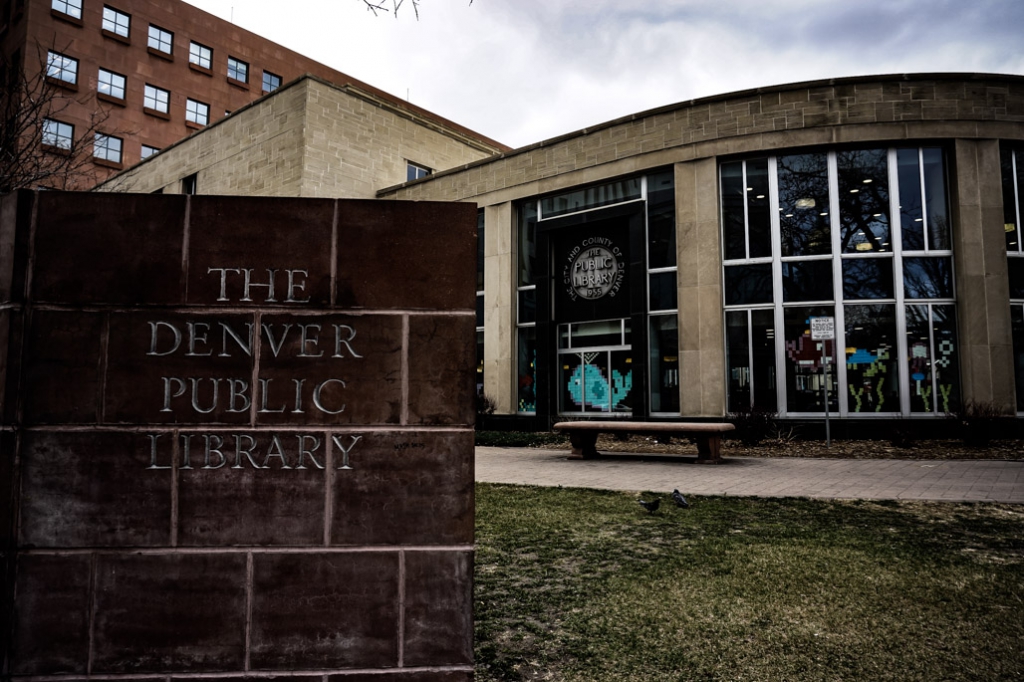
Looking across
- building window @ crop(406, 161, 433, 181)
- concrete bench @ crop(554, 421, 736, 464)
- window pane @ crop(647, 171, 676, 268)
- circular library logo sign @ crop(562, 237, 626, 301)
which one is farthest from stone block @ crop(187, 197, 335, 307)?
building window @ crop(406, 161, 433, 181)

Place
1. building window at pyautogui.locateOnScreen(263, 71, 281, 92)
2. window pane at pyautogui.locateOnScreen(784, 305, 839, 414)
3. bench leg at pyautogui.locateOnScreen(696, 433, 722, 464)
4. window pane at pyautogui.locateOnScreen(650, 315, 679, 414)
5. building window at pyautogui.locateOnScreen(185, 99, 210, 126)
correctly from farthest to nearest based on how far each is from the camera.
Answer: building window at pyautogui.locateOnScreen(263, 71, 281, 92) < building window at pyautogui.locateOnScreen(185, 99, 210, 126) < window pane at pyautogui.locateOnScreen(650, 315, 679, 414) < window pane at pyautogui.locateOnScreen(784, 305, 839, 414) < bench leg at pyautogui.locateOnScreen(696, 433, 722, 464)

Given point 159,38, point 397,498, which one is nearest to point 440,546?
point 397,498

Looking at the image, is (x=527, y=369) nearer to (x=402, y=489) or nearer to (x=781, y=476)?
(x=781, y=476)

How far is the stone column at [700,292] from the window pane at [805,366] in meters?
1.70

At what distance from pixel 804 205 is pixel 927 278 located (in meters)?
3.61

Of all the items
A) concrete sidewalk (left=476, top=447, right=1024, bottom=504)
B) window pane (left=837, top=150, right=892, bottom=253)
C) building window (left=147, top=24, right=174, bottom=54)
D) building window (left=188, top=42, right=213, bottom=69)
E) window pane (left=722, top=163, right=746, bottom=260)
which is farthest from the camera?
building window (left=188, top=42, right=213, bottom=69)

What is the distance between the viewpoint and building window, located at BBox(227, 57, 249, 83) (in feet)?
143

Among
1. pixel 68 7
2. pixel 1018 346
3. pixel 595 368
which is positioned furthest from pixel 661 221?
pixel 68 7

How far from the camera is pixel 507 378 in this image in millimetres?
22625

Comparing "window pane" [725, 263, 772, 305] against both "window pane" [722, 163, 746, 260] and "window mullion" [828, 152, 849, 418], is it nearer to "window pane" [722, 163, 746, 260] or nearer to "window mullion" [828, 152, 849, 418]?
"window pane" [722, 163, 746, 260]

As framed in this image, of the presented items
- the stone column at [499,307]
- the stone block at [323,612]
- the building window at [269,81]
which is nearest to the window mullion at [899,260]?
the stone column at [499,307]

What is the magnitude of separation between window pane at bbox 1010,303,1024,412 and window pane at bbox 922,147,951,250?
2.33 metres

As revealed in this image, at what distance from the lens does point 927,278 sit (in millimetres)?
17531

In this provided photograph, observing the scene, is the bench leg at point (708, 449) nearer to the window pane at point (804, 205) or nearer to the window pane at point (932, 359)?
the window pane at point (932, 359)
